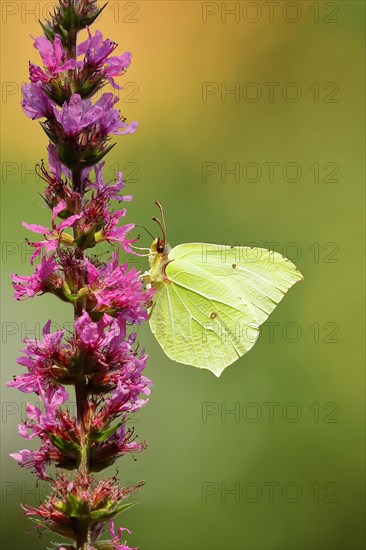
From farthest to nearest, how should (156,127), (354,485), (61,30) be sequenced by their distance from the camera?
1. (156,127)
2. (354,485)
3. (61,30)

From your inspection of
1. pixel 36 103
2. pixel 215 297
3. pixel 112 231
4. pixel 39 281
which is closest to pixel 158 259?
pixel 215 297

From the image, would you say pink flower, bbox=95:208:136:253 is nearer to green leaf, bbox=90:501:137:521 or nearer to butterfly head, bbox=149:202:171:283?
green leaf, bbox=90:501:137:521

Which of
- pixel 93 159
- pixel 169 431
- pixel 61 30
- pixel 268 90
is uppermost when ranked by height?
pixel 268 90

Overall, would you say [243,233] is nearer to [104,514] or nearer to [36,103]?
[36,103]

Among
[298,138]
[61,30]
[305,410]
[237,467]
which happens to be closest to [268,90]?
[298,138]

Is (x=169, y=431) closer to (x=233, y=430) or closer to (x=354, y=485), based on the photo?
(x=233, y=430)

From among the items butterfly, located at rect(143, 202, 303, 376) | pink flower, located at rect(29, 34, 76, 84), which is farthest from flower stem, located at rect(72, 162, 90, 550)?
butterfly, located at rect(143, 202, 303, 376)
